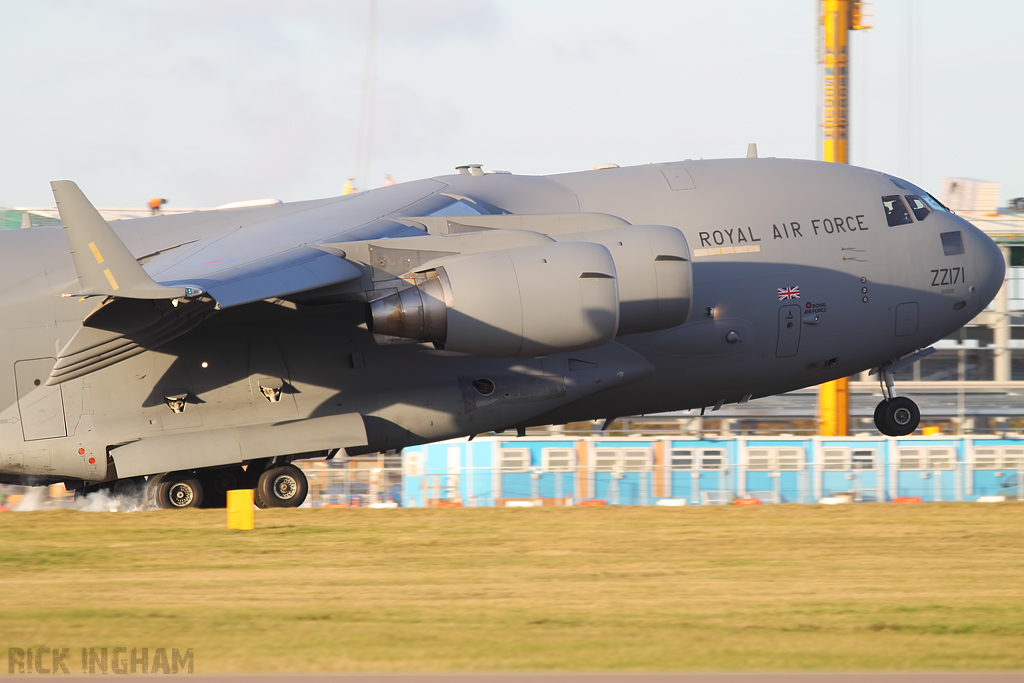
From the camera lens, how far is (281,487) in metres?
13.2

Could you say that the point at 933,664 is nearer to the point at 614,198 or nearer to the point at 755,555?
the point at 755,555

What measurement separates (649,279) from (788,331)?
126 inches

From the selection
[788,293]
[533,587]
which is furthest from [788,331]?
[533,587]

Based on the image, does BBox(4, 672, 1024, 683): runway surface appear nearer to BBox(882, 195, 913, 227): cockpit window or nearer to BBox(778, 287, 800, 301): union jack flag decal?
BBox(778, 287, 800, 301): union jack flag decal

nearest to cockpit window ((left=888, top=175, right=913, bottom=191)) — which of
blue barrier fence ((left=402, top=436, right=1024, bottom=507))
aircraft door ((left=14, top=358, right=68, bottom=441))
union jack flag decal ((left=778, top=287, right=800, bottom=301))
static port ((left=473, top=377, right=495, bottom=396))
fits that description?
union jack flag decal ((left=778, top=287, right=800, bottom=301))

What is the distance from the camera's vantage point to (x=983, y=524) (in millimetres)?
11977

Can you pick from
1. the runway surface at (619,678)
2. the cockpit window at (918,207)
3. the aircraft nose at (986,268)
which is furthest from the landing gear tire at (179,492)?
the aircraft nose at (986,268)

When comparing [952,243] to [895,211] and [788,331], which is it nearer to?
[895,211]

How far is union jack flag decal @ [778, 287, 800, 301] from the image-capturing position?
566 inches

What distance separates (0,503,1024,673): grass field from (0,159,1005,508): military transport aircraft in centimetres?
107

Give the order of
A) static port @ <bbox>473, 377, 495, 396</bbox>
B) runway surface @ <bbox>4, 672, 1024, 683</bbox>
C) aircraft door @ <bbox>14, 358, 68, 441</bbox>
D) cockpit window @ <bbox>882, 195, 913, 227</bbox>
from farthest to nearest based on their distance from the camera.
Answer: cockpit window @ <bbox>882, 195, 913, 227</bbox> → static port @ <bbox>473, 377, 495, 396</bbox> → aircraft door @ <bbox>14, 358, 68, 441</bbox> → runway surface @ <bbox>4, 672, 1024, 683</bbox>

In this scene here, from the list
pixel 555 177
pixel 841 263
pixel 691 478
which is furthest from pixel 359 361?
pixel 691 478

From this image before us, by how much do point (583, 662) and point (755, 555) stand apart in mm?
4143

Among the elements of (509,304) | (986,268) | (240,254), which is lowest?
(509,304)
